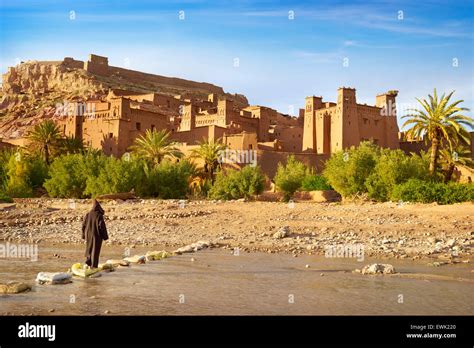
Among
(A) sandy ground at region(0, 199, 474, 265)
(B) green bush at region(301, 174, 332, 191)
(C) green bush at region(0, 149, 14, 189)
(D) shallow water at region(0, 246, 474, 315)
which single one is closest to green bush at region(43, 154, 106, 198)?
(C) green bush at region(0, 149, 14, 189)

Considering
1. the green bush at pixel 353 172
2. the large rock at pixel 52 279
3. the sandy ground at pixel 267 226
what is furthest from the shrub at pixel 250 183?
the large rock at pixel 52 279

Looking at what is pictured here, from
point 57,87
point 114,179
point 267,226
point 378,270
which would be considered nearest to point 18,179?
point 114,179

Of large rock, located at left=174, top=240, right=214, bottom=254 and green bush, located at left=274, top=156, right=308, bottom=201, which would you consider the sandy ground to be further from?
green bush, located at left=274, top=156, right=308, bottom=201

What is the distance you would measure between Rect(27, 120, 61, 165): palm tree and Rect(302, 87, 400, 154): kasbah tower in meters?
21.8

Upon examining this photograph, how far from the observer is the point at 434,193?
25766 millimetres

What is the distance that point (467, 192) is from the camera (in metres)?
25.4

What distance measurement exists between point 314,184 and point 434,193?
563 inches

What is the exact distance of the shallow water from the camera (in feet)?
24.0

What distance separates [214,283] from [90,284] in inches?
80.9

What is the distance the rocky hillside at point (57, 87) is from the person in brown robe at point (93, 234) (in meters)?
60.2

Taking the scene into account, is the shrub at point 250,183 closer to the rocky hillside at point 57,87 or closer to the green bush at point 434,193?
the green bush at point 434,193

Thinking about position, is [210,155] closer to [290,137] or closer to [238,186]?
[238,186]
